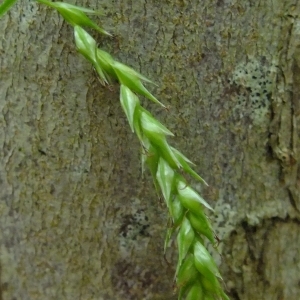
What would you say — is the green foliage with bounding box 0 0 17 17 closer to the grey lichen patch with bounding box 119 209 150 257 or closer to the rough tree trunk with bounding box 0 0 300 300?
the rough tree trunk with bounding box 0 0 300 300

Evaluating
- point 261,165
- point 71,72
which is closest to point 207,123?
point 261,165

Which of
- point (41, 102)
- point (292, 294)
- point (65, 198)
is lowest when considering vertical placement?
point (292, 294)

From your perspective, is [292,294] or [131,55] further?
[292,294]

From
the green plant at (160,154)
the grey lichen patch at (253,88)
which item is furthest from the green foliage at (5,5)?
the grey lichen patch at (253,88)

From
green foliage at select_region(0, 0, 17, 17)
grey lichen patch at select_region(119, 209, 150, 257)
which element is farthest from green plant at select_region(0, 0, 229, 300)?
grey lichen patch at select_region(119, 209, 150, 257)

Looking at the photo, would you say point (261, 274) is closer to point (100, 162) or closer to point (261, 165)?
point (261, 165)

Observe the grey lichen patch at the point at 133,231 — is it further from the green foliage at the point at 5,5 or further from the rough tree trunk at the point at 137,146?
the green foliage at the point at 5,5
